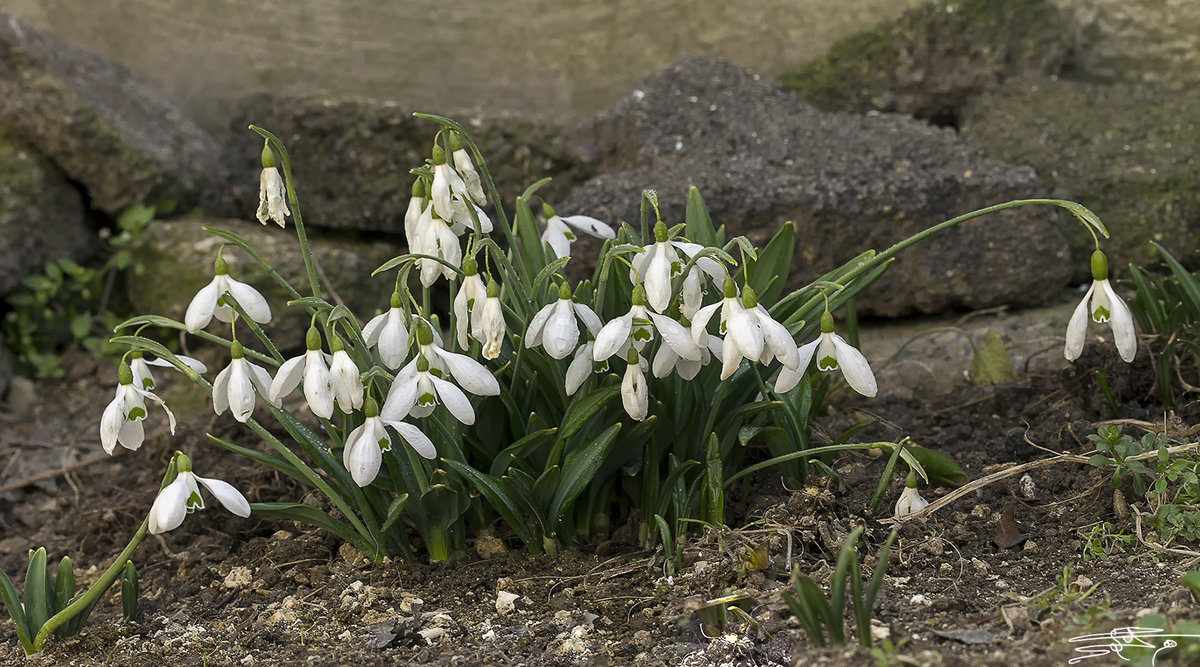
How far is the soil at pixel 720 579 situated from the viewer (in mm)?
1560

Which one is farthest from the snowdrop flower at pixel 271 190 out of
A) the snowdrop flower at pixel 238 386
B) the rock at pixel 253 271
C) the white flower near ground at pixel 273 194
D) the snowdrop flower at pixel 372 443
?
the rock at pixel 253 271

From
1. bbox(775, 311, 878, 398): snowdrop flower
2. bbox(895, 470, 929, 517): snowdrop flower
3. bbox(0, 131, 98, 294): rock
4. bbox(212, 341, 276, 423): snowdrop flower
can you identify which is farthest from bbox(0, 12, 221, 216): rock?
bbox(895, 470, 929, 517): snowdrop flower

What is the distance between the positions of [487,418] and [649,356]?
0.32 m

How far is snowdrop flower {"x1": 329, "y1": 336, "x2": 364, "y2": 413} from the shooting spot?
1.56 metres

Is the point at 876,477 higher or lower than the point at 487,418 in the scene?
lower

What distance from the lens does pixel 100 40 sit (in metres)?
3.79

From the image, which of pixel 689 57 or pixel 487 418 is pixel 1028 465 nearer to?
pixel 487 418

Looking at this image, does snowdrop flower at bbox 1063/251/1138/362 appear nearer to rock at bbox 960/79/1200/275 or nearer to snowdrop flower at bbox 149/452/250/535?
snowdrop flower at bbox 149/452/250/535

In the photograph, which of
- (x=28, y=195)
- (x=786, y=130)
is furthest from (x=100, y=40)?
(x=786, y=130)

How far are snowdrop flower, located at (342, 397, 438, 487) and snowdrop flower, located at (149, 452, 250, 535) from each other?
19 centimetres

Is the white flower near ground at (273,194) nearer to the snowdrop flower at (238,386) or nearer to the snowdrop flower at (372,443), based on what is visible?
the snowdrop flower at (238,386)

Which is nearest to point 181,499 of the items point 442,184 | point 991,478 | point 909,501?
→ point 442,184

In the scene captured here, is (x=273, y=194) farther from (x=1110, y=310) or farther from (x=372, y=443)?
(x=1110, y=310)

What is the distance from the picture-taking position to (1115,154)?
3.18 m
